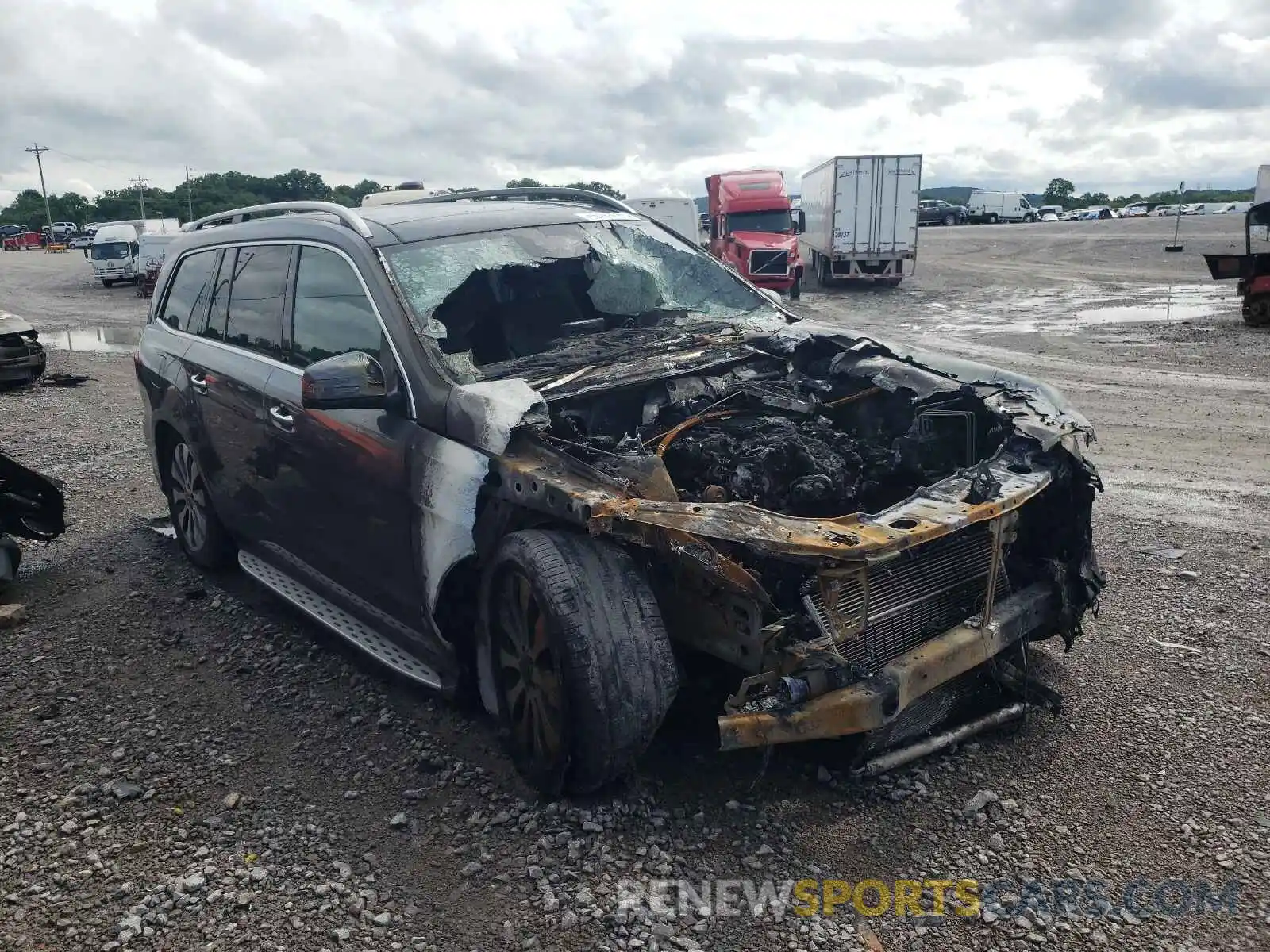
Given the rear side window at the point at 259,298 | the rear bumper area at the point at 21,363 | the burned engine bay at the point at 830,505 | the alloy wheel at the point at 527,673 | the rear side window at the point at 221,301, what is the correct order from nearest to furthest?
the burned engine bay at the point at 830,505
the alloy wheel at the point at 527,673
the rear side window at the point at 259,298
the rear side window at the point at 221,301
the rear bumper area at the point at 21,363

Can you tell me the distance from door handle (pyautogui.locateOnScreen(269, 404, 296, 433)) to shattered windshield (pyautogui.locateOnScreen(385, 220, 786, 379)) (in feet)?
2.63

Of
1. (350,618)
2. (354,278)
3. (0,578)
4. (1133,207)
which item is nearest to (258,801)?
(350,618)

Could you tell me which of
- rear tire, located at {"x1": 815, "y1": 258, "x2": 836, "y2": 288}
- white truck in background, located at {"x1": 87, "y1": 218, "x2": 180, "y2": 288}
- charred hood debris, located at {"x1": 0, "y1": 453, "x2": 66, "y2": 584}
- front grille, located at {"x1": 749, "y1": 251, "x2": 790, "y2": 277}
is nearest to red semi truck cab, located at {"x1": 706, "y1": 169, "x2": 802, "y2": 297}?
front grille, located at {"x1": 749, "y1": 251, "x2": 790, "y2": 277}

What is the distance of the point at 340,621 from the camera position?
430 centimetres

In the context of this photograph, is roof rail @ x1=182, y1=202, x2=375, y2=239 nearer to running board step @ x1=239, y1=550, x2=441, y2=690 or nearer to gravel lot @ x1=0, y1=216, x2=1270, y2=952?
running board step @ x1=239, y1=550, x2=441, y2=690

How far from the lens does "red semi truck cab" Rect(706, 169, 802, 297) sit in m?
22.1

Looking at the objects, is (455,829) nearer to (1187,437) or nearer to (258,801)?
(258,801)

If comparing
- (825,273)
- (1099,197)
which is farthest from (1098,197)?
(825,273)

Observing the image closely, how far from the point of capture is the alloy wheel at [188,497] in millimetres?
5461

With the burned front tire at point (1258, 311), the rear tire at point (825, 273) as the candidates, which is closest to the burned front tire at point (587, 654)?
the burned front tire at point (1258, 311)

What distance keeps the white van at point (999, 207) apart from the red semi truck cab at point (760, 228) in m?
36.6

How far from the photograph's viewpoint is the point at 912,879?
296 cm

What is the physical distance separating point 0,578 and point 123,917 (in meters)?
3.17

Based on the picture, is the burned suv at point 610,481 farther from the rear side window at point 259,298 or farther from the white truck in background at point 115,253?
the white truck in background at point 115,253
